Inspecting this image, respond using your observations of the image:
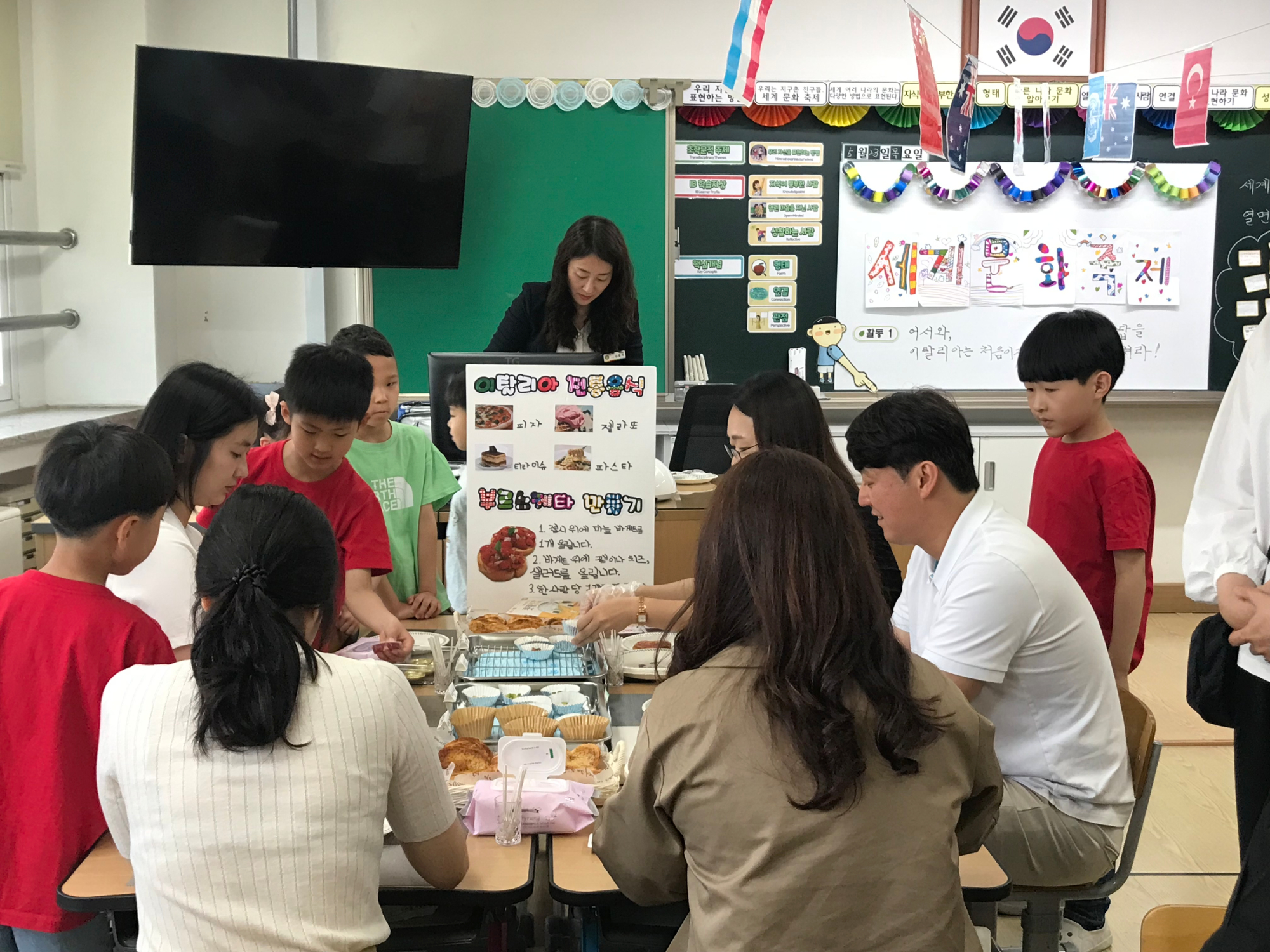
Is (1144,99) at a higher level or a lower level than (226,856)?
higher

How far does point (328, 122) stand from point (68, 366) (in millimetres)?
1406

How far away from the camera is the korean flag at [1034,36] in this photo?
16.1 ft

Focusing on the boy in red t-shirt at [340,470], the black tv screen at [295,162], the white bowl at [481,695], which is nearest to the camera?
the white bowl at [481,695]

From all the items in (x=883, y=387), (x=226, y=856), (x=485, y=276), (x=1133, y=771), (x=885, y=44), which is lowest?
(x=1133, y=771)

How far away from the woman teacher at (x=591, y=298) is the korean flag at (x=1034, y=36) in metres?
2.11

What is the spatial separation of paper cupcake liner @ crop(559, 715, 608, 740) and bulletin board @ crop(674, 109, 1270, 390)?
3334 millimetres

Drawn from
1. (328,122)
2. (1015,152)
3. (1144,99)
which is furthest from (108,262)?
(1144,99)

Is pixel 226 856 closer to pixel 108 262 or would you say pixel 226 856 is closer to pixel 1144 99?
pixel 108 262

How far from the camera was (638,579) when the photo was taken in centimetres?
257

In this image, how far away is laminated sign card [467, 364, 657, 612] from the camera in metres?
2.54

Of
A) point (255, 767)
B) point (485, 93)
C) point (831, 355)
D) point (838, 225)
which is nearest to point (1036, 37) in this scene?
point (838, 225)

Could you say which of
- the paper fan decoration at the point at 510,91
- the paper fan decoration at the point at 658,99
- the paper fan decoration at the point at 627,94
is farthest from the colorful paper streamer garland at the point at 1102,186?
the paper fan decoration at the point at 510,91

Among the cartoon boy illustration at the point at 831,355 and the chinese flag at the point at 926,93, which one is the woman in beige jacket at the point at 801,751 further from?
the cartoon boy illustration at the point at 831,355

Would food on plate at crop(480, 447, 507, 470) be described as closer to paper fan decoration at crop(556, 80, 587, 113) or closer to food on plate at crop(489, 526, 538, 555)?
food on plate at crop(489, 526, 538, 555)
